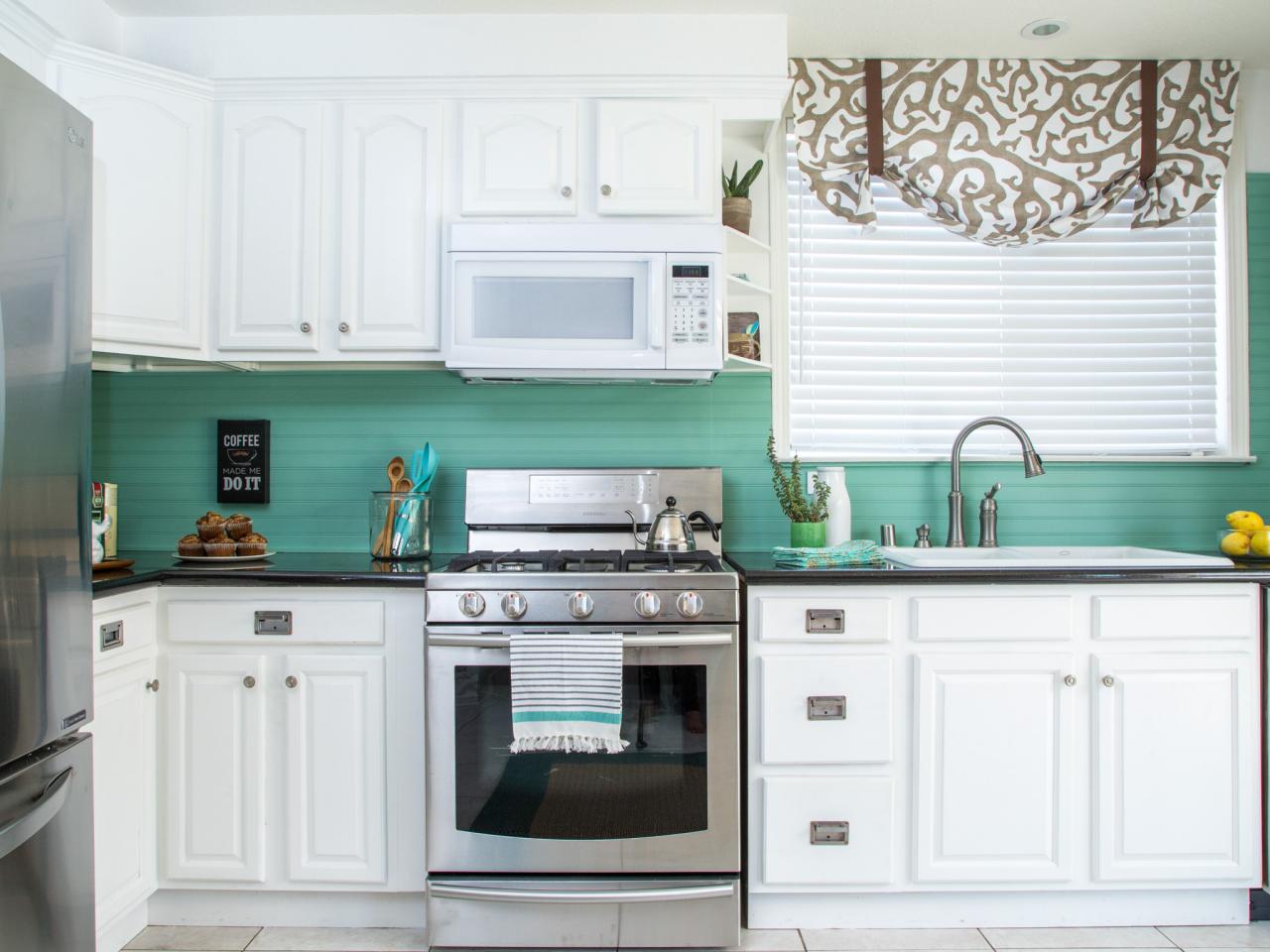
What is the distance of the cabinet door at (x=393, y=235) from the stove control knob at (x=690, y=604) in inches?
40.1

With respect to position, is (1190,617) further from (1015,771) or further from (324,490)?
(324,490)

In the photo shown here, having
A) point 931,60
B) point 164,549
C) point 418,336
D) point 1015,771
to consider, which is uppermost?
point 931,60

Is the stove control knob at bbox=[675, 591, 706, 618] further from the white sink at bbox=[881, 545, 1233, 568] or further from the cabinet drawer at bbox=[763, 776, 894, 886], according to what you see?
the white sink at bbox=[881, 545, 1233, 568]

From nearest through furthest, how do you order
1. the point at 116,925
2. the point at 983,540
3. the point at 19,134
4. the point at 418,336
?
the point at 19,134
the point at 116,925
the point at 418,336
the point at 983,540

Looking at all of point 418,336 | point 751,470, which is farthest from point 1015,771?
point 418,336

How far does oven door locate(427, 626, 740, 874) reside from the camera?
200 cm

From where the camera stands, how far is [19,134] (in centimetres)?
131

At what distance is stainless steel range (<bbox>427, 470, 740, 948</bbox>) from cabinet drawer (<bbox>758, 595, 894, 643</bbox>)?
13cm

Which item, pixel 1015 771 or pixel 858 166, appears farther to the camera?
pixel 858 166

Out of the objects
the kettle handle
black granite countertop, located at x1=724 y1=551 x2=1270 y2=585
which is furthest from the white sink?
the kettle handle

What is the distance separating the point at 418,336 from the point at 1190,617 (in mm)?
2145

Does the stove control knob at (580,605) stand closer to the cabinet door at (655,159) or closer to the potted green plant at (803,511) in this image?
the potted green plant at (803,511)

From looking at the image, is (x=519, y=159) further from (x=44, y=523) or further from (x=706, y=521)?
(x=44, y=523)

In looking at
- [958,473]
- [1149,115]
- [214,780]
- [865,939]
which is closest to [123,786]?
[214,780]
